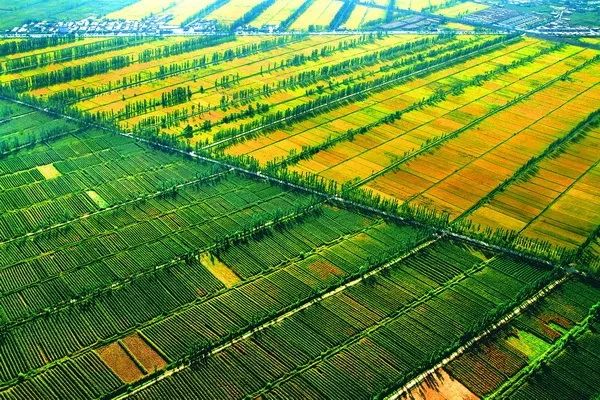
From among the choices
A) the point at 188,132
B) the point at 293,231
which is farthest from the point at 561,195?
the point at 188,132

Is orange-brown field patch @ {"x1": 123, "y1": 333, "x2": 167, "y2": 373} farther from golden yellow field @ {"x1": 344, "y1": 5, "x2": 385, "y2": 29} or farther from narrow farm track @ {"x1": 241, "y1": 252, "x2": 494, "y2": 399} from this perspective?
golden yellow field @ {"x1": 344, "y1": 5, "x2": 385, "y2": 29}

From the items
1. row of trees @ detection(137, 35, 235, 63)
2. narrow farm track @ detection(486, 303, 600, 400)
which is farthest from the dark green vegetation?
row of trees @ detection(137, 35, 235, 63)

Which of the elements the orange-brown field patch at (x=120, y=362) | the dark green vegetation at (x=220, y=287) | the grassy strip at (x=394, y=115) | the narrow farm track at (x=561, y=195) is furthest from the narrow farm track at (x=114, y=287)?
the narrow farm track at (x=561, y=195)

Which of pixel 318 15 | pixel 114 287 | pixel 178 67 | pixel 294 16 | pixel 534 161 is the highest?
pixel 294 16

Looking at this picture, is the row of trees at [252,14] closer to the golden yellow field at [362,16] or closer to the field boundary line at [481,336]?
the golden yellow field at [362,16]

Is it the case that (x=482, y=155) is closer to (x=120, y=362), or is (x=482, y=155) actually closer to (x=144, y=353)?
(x=144, y=353)

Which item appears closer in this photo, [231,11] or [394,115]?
[394,115]

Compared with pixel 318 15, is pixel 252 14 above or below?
above
